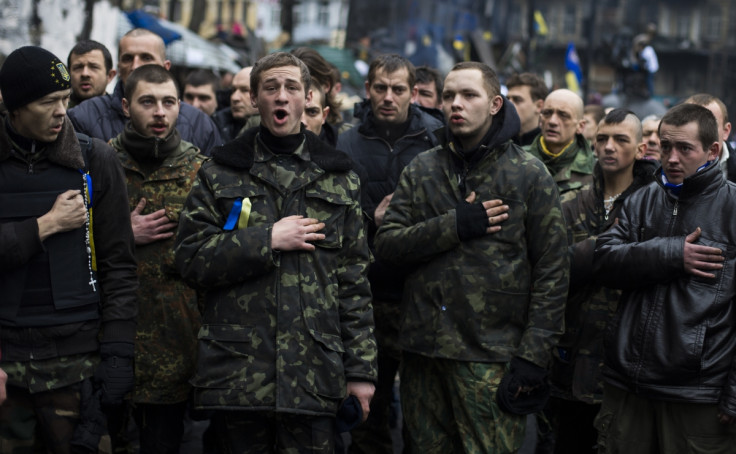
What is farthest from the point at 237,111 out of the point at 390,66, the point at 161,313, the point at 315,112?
the point at 161,313

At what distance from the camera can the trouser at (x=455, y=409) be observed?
14.6 feet

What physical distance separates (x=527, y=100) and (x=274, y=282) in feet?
13.5

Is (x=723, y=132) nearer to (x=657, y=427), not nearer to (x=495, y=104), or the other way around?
(x=495, y=104)

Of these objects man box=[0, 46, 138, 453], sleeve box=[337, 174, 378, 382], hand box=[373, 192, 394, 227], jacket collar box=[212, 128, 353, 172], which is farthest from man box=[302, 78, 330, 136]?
man box=[0, 46, 138, 453]

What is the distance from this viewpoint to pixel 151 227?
5055 mm

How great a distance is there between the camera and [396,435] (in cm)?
714

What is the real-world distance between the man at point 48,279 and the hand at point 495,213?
181 centimetres

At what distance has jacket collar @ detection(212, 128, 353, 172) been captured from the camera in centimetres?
417

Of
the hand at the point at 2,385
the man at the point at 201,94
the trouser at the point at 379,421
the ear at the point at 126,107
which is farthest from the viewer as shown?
the man at the point at 201,94

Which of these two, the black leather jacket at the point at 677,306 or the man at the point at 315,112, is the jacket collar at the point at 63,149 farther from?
the black leather jacket at the point at 677,306

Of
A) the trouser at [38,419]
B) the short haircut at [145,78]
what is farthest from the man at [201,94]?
the trouser at [38,419]

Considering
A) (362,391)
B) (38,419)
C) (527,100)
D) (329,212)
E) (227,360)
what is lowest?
(38,419)

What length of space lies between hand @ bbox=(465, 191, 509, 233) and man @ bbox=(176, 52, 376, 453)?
63cm

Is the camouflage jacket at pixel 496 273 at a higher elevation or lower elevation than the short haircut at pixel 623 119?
lower
